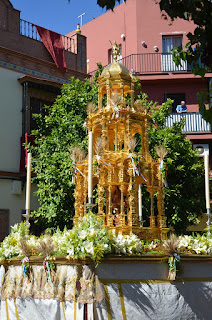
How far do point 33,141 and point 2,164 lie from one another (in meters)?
1.35

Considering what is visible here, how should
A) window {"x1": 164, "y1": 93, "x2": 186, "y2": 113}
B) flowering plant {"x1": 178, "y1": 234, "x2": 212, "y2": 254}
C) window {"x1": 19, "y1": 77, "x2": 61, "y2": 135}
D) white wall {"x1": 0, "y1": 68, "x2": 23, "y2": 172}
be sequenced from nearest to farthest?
flowering plant {"x1": 178, "y1": 234, "x2": 212, "y2": 254}
white wall {"x1": 0, "y1": 68, "x2": 23, "y2": 172}
window {"x1": 19, "y1": 77, "x2": 61, "y2": 135}
window {"x1": 164, "y1": 93, "x2": 186, "y2": 113}

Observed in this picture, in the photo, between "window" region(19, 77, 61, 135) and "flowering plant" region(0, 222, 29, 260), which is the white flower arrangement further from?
"window" region(19, 77, 61, 135)

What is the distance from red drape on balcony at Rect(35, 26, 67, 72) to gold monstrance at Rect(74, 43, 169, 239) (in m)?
10.0

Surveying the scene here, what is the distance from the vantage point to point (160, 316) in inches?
273

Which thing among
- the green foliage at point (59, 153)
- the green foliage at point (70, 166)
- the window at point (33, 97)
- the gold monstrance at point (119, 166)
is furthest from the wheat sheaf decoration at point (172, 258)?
the window at point (33, 97)

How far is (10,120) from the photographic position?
1750 cm

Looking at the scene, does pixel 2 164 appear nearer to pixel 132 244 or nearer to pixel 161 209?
pixel 161 209

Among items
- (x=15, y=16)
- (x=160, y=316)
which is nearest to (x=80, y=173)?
(x=160, y=316)

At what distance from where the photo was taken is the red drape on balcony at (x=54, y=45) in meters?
19.4

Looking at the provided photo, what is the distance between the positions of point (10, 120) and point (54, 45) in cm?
398

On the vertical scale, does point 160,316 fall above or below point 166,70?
below

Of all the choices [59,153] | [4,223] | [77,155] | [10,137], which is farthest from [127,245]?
[10,137]

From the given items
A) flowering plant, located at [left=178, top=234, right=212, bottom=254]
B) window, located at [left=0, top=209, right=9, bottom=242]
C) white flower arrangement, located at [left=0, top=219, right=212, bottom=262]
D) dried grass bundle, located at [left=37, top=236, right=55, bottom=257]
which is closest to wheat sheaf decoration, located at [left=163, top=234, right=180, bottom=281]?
white flower arrangement, located at [left=0, top=219, right=212, bottom=262]

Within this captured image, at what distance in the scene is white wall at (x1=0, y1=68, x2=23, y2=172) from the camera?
675 inches
